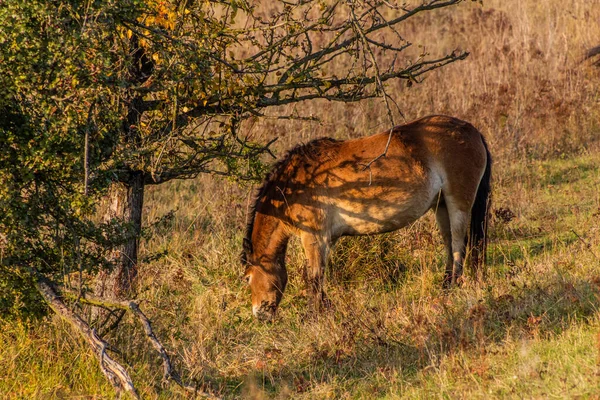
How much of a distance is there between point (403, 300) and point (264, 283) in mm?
1332

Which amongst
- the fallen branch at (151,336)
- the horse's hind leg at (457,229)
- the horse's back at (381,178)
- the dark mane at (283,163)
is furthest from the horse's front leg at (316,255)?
the fallen branch at (151,336)

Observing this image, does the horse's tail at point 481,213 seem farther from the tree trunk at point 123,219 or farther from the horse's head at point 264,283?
the tree trunk at point 123,219

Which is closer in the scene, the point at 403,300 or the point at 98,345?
the point at 98,345

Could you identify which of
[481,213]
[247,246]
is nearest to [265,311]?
[247,246]

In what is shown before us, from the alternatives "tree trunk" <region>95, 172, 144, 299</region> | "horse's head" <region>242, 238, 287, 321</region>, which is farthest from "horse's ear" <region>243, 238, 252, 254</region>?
"tree trunk" <region>95, 172, 144, 299</region>

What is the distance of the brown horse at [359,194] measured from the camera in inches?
279

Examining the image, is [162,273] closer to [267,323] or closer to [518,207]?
[267,323]

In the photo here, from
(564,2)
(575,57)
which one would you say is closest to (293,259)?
(575,57)

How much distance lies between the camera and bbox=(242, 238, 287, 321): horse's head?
23.4 ft

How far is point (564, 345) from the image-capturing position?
491 cm

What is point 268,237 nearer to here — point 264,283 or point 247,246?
point 247,246

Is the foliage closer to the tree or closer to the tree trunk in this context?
the tree

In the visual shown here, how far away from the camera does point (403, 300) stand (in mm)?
6816

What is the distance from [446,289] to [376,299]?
0.66 meters
